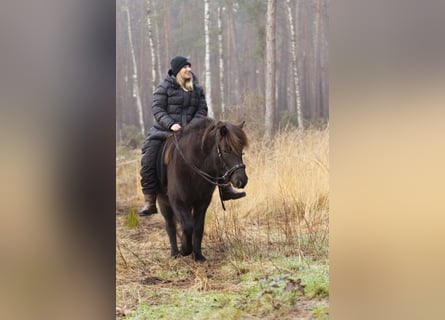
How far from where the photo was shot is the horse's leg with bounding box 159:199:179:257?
430 cm

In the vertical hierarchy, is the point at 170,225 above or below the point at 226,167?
below

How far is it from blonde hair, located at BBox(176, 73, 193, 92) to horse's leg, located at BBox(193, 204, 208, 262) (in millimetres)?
818

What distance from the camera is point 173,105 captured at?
431cm

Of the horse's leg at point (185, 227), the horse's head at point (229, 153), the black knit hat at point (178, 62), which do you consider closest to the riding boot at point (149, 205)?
the horse's leg at point (185, 227)

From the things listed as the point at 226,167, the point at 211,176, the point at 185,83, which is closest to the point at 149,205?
the point at 211,176

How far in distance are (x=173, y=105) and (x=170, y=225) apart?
0.83 m

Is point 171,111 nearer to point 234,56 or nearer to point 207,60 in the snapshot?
point 207,60

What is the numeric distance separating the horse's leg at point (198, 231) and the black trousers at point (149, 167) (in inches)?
13.1

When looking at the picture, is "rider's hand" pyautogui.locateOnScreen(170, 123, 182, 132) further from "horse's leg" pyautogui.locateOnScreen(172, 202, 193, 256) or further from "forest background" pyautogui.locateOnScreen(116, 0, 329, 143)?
"horse's leg" pyautogui.locateOnScreen(172, 202, 193, 256)

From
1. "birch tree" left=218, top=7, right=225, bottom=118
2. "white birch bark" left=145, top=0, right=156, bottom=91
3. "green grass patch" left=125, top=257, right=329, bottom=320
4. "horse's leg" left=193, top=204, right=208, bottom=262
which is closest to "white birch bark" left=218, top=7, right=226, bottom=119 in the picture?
"birch tree" left=218, top=7, right=225, bottom=118
